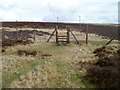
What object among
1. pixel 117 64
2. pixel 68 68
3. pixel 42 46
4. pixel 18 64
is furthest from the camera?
pixel 42 46

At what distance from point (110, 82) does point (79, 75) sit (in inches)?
87.0

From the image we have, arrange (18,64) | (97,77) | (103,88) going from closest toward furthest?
(103,88)
(97,77)
(18,64)

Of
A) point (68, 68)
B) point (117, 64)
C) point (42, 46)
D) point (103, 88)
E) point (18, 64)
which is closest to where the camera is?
point (103, 88)

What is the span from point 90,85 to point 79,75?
1.48 meters

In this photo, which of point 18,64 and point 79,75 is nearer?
point 79,75

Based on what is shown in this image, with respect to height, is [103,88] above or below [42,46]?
below

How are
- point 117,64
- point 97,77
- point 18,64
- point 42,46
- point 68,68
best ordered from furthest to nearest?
point 42,46, point 18,64, point 68,68, point 117,64, point 97,77

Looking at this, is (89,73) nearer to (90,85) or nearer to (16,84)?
(90,85)

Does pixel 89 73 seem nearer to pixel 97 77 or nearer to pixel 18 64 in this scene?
pixel 97 77

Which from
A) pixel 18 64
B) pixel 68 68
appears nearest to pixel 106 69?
pixel 68 68

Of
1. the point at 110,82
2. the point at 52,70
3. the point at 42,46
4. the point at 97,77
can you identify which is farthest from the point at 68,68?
the point at 42,46

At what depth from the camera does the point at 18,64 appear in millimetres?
15844

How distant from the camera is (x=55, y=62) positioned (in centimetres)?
1634

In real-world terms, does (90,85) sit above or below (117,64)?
below
